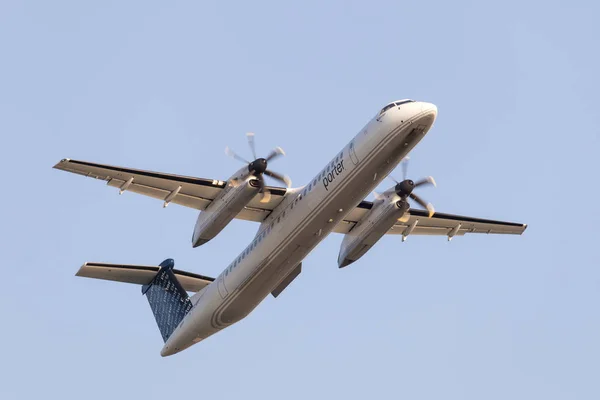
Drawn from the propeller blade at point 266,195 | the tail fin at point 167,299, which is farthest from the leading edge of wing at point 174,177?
the tail fin at point 167,299

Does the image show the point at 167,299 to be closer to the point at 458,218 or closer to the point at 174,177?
the point at 174,177

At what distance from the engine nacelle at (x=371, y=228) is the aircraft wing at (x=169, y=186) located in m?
3.07

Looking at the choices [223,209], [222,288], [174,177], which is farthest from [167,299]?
[223,209]

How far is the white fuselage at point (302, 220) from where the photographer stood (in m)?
29.0

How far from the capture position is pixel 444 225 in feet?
120

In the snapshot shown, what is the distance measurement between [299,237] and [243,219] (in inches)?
154

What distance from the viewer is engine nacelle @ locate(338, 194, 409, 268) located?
3312 centimetres

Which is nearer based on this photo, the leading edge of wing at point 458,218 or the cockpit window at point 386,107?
the cockpit window at point 386,107

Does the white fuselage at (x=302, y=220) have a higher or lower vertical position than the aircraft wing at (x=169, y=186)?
lower

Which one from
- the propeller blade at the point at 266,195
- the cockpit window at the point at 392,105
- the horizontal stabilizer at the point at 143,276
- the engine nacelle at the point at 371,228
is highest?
the horizontal stabilizer at the point at 143,276

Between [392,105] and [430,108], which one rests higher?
[392,105]

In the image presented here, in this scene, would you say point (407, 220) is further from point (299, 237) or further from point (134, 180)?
point (134, 180)

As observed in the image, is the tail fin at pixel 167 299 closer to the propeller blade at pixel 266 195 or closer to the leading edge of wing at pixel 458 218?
the propeller blade at pixel 266 195

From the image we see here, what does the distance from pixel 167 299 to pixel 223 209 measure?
5594 mm
